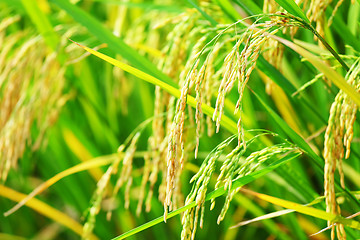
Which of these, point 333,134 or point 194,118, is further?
point 194,118

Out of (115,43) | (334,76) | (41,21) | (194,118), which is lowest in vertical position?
(194,118)

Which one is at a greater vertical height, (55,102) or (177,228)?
(55,102)

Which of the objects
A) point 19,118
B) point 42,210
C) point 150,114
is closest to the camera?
point 19,118

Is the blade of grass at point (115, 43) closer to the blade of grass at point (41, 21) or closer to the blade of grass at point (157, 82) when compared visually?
the blade of grass at point (157, 82)

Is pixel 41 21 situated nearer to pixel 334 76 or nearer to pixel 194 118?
pixel 194 118

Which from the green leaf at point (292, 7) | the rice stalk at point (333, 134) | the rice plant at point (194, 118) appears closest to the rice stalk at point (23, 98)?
the rice plant at point (194, 118)

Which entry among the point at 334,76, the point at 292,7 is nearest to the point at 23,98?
the point at 292,7

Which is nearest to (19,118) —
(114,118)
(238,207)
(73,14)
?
(73,14)

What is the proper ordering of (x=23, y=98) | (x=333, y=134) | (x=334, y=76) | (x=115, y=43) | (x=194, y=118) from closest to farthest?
(x=334, y=76) < (x=333, y=134) < (x=115, y=43) < (x=194, y=118) < (x=23, y=98)

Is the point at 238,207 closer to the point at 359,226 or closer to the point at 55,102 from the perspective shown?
the point at 55,102
